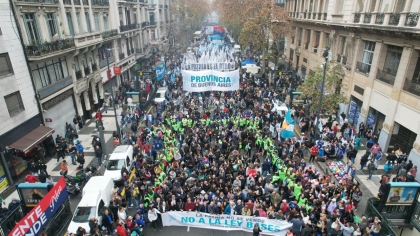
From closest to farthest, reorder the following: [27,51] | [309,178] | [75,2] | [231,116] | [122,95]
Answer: [309,178] → [27,51] → [231,116] → [75,2] → [122,95]

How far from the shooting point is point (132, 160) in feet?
58.0

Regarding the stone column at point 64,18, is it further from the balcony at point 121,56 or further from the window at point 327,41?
the window at point 327,41

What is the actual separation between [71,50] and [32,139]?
877 cm

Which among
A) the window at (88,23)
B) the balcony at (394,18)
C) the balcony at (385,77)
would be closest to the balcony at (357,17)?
the balcony at (394,18)

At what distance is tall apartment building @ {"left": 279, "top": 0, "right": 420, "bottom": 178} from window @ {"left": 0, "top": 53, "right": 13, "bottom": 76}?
2393cm

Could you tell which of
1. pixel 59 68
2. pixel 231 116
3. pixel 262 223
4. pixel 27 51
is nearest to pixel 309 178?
pixel 262 223

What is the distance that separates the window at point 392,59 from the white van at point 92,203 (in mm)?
19828

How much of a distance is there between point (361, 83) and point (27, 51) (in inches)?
984

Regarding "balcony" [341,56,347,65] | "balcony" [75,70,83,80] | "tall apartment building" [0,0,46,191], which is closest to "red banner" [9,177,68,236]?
"tall apartment building" [0,0,46,191]

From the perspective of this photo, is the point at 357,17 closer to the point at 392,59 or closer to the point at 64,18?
the point at 392,59

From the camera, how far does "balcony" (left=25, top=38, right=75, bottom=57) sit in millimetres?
18797

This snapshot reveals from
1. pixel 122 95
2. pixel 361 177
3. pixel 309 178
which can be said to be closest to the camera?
pixel 309 178

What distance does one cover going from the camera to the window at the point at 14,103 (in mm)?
17062

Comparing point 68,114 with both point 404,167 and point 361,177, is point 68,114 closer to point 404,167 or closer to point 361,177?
point 361,177
